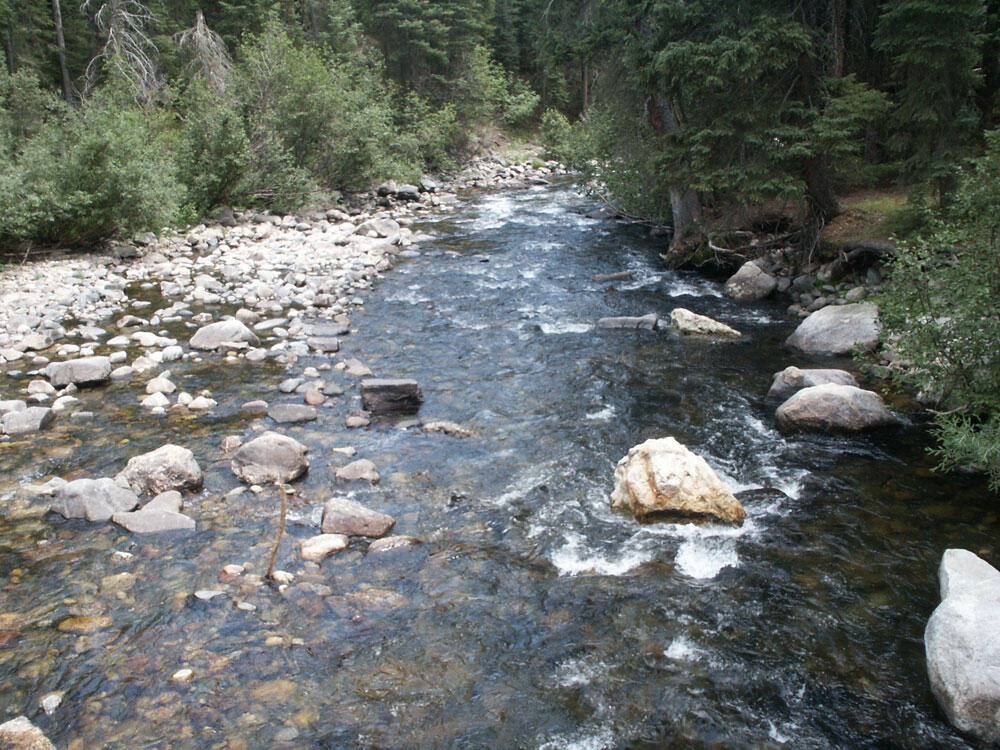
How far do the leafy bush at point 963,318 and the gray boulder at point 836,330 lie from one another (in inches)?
133

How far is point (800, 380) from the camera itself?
9555 millimetres

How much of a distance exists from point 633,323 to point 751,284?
3.34m

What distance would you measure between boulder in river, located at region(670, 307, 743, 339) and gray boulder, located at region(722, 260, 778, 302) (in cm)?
219

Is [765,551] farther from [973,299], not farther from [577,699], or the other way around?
[973,299]

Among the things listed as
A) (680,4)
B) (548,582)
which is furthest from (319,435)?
(680,4)

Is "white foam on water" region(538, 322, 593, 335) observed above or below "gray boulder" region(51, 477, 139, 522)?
below

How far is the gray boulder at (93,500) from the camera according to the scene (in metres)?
→ 6.83

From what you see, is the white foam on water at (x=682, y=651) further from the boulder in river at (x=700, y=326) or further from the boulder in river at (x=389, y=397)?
the boulder in river at (x=700, y=326)

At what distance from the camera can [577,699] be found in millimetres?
4875

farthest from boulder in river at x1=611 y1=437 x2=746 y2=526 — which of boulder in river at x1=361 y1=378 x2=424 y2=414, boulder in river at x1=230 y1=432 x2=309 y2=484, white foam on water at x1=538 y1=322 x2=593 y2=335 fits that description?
white foam on water at x1=538 y1=322 x2=593 y2=335

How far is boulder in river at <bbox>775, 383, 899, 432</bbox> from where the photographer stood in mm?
8609

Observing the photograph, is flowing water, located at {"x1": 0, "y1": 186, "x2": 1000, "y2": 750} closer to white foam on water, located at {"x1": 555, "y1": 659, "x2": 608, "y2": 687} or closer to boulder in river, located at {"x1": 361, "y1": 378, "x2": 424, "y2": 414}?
white foam on water, located at {"x1": 555, "y1": 659, "x2": 608, "y2": 687}

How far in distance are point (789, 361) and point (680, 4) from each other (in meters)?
8.00

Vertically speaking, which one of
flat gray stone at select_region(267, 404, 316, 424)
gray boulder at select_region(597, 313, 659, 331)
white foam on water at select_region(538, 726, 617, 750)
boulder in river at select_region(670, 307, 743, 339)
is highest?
white foam on water at select_region(538, 726, 617, 750)
